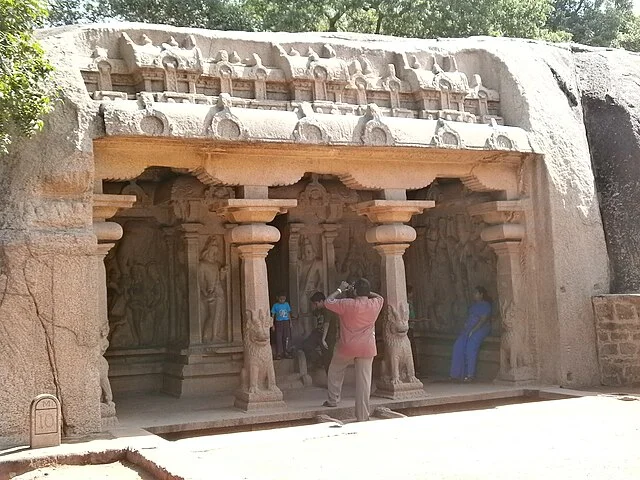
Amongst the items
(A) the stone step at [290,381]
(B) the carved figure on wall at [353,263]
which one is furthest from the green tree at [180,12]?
(A) the stone step at [290,381]

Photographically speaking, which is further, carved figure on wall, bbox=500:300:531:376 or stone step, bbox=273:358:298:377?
stone step, bbox=273:358:298:377

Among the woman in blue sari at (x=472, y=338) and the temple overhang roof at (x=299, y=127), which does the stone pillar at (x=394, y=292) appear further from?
the woman in blue sari at (x=472, y=338)

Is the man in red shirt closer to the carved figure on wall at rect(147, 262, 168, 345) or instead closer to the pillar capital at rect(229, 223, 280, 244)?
the pillar capital at rect(229, 223, 280, 244)

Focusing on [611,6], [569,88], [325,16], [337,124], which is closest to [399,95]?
[337,124]

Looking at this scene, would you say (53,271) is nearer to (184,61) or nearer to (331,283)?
(184,61)

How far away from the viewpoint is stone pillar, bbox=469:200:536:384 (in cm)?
904

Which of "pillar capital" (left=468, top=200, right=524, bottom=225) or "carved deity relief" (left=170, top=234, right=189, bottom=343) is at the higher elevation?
"pillar capital" (left=468, top=200, right=524, bottom=225)

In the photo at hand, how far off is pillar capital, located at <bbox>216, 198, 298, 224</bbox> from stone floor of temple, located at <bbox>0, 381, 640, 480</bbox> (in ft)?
6.59

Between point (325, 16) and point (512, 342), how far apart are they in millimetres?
13826

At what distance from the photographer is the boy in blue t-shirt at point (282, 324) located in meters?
9.67

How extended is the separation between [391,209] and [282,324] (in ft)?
7.58

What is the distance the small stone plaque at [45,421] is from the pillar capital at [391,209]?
13.2 feet

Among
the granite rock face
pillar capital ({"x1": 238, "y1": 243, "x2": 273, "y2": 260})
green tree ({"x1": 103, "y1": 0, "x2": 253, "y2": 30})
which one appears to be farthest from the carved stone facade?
green tree ({"x1": 103, "y1": 0, "x2": 253, "y2": 30})

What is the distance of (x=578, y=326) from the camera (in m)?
8.97
